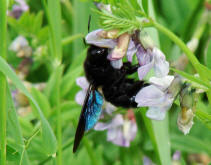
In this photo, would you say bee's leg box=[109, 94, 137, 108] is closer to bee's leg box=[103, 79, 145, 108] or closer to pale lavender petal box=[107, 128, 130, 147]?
bee's leg box=[103, 79, 145, 108]

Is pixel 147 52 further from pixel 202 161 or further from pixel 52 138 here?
pixel 202 161

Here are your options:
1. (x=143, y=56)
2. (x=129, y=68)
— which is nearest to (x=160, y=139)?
(x=129, y=68)

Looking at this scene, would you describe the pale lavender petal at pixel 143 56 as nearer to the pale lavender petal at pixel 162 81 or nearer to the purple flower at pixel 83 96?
the pale lavender petal at pixel 162 81

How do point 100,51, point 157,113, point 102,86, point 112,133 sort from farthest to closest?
point 112,133, point 102,86, point 100,51, point 157,113

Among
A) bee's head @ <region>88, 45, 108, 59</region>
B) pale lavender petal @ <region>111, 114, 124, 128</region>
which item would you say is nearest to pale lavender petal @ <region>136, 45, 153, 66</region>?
bee's head @ <region>88, 45, 108, 59</region>

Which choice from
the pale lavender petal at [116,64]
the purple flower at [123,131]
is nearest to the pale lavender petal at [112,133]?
the purple flower at [123,131]

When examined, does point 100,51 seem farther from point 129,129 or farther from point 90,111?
point 129,129
